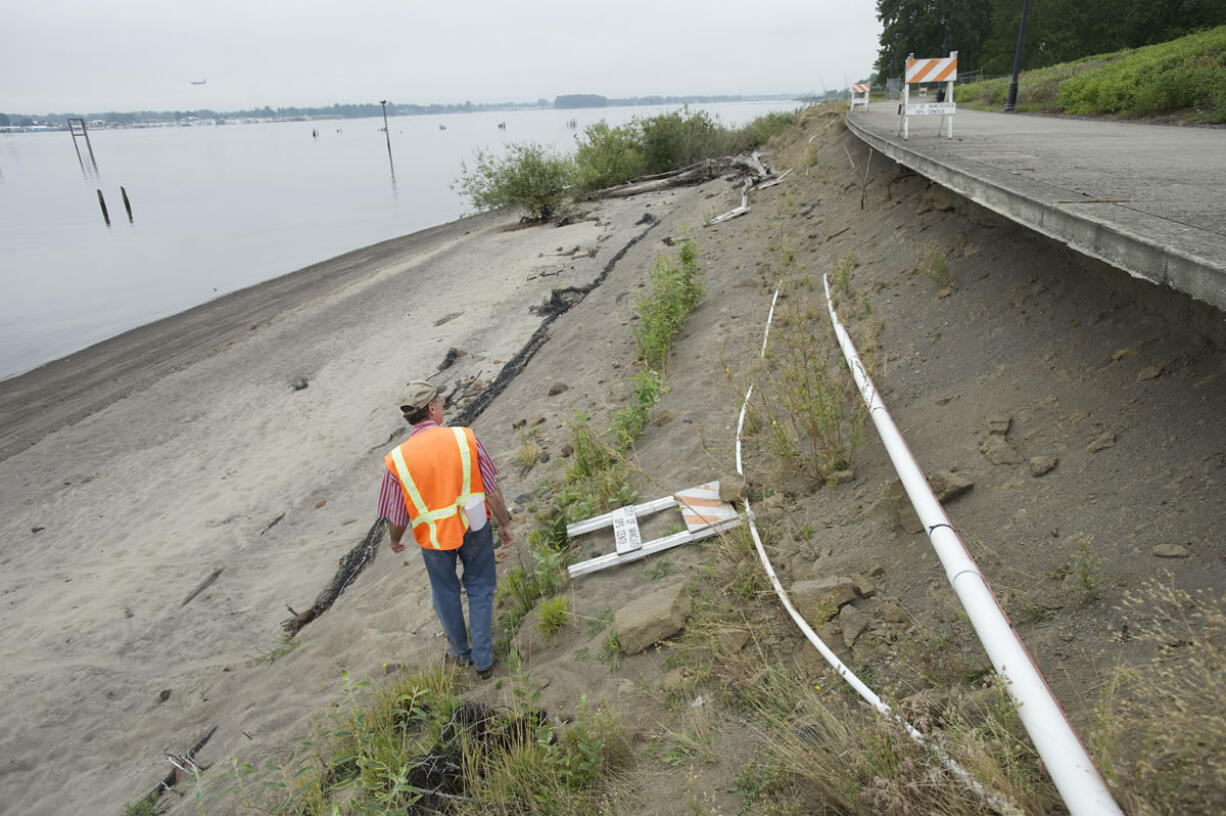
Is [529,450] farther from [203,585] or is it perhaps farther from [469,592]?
[203,585]

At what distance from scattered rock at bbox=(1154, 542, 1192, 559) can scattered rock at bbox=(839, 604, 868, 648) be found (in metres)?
1.23

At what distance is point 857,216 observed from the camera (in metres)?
10.8

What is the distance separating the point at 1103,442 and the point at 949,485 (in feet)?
2.53

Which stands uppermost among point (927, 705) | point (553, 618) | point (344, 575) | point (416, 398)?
point (416, 398)

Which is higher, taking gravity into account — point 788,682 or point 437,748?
point 788,682

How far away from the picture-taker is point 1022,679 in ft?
8.18

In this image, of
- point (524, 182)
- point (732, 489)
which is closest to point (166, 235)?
point (524, 182)

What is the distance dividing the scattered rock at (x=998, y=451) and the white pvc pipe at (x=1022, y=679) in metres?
0.60

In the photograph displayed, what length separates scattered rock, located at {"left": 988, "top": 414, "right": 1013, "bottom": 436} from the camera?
4.34 meters

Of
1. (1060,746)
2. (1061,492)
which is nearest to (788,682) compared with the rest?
(1060,746)

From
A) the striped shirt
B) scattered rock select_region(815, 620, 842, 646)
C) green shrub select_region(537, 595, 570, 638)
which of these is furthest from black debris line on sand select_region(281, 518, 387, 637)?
scattered rock select_region(815, 620, 842, 646)

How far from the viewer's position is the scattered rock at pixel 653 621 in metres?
4.09

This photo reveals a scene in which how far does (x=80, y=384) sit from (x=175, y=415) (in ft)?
19.4

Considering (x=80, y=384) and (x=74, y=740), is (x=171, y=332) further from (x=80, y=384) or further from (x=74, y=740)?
(x=74, y=740)
